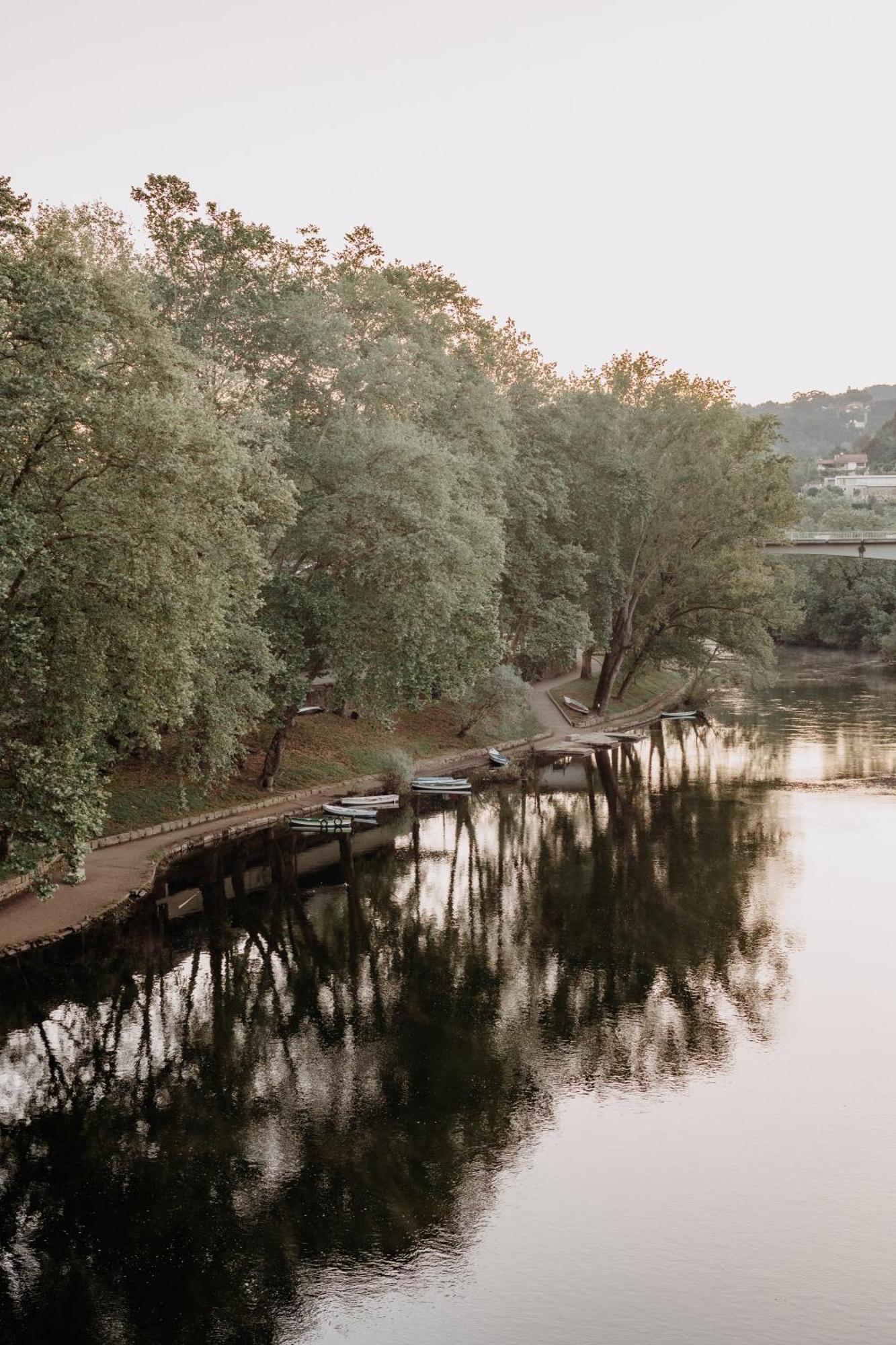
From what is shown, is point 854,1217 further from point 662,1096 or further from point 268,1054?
point 268,1054

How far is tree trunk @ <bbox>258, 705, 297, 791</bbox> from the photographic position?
47.2 metres

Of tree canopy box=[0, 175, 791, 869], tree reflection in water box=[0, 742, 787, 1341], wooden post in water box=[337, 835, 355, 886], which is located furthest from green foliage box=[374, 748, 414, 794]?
tree reflection in water box=[0, 742, 787, 1341]

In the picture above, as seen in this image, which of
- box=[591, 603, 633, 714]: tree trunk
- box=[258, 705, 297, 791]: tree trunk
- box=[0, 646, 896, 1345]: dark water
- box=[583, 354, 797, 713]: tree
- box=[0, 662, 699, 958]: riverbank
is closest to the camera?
box=[0, 646, 896, 1345]: dark water

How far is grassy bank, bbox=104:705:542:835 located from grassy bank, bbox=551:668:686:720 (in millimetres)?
10646

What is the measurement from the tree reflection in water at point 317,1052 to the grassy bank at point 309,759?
3.43m

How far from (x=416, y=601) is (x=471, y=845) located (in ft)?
28.4

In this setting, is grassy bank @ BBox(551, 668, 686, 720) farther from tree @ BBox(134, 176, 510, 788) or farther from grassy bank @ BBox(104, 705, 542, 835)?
tree @ BBox(134, 176, 510, 788)

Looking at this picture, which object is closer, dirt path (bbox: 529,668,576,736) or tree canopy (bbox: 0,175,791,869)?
tree canopy (bbox: 0,175,791,869)

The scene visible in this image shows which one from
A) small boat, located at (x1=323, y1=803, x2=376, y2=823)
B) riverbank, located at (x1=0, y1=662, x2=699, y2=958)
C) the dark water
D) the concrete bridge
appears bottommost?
the dark water

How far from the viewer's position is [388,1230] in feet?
60.4

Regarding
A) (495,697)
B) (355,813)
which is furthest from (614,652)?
(355,813)

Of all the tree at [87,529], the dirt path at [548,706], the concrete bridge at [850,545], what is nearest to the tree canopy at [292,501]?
the tree at [87,529]

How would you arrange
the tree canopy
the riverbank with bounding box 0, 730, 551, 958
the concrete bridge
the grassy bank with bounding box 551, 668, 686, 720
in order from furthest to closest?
the concrete bridge, the grassy bank with bounding box 551, 668, 686, 720, the riverbank with bounding box 0, 730, 551, 958, the tree canopy

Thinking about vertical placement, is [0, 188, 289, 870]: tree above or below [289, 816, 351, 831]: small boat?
above
